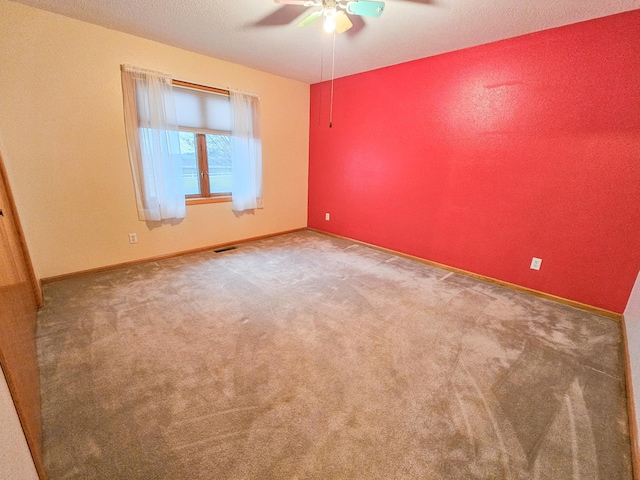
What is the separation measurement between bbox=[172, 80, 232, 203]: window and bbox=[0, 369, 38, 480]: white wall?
9.43 feet

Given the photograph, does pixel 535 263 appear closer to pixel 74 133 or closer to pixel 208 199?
pixel 208 199

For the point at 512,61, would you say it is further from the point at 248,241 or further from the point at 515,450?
the point at 248,241

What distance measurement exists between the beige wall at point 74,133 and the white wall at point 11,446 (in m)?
2.42

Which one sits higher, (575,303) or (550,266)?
(550,266)

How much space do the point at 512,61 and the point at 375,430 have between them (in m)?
3.32

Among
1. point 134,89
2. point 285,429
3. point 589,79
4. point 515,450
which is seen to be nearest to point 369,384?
point 285,429

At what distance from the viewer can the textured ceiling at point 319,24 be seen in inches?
82.7

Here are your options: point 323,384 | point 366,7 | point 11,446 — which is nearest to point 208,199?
point 366,7

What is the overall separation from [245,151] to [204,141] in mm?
530

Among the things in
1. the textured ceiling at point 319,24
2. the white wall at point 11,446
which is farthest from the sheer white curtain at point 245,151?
the white wall at point 11,446

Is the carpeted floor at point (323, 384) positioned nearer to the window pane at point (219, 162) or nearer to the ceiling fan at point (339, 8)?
the window pane at point (219, 162)

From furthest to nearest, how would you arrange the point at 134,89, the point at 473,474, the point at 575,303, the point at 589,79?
the point at 134,89 < the point at 575,303 < the point at 589,79 < the point at 473,474

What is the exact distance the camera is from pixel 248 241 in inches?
168

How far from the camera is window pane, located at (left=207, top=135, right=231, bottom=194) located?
3.67 m
